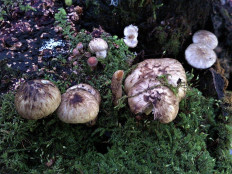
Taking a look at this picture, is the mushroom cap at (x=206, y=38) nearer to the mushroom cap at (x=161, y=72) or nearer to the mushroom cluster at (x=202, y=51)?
the mushroom cluster at (x=202, y=51)

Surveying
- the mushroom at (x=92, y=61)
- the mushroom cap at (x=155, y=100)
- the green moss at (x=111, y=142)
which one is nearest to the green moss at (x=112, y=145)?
the green moss at (x=111, y=142)

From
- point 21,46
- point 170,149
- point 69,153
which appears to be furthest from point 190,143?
point 21,46

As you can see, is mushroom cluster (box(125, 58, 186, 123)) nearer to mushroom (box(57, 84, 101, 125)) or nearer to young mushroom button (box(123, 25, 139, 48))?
mushroom (box(57, 84, 101, 125))

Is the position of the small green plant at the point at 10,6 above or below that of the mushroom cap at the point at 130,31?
above

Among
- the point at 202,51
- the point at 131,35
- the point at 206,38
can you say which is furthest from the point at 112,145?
the point at 206,38

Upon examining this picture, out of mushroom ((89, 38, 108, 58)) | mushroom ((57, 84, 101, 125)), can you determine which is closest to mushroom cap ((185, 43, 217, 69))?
mushroom ((89, 38, 108, 58))

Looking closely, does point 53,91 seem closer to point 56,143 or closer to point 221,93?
point 56,143

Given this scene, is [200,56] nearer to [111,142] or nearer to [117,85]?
[117,85]
